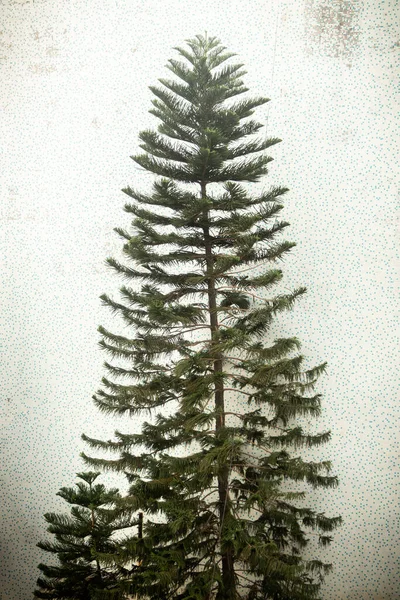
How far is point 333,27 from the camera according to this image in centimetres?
441

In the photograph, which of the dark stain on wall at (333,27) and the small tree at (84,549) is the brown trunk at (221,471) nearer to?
the small tree at (84,549)

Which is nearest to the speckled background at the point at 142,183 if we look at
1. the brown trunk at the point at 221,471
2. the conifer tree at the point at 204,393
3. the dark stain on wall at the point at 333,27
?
the dark stain on wall at the point at 333,27

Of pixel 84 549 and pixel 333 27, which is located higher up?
pixel 333 27

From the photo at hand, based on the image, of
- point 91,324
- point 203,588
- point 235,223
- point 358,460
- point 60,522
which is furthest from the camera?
point 91,324

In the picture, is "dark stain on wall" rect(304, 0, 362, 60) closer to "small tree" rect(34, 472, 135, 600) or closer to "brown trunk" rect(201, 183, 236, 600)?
"brown trunk" rect(201, 183, 236, 600)

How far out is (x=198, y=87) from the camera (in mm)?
3240

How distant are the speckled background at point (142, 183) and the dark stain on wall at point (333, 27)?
11 millimetres

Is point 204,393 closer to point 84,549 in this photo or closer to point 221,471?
point 221,471

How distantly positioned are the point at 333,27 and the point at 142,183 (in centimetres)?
194

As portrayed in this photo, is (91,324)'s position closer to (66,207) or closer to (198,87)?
(66,207)

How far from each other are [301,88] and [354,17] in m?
0.67

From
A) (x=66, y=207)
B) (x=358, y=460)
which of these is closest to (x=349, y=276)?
(x=358, y=460)

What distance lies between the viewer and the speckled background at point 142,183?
4230 mm

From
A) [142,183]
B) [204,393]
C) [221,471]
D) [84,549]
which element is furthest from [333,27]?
[84,549]
